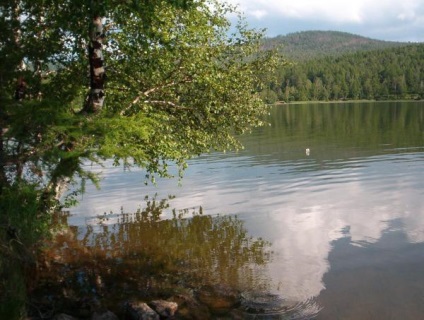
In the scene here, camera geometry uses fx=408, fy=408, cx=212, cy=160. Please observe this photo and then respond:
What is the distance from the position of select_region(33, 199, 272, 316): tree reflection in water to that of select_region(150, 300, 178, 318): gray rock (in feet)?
3.99

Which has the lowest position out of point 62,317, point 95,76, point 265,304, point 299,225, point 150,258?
point 265,304

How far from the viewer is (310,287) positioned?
52.9 feet

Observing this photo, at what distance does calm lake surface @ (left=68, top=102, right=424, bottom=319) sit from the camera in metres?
15.6

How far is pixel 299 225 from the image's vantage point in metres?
24.3

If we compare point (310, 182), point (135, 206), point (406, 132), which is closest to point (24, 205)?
point (135, 206)

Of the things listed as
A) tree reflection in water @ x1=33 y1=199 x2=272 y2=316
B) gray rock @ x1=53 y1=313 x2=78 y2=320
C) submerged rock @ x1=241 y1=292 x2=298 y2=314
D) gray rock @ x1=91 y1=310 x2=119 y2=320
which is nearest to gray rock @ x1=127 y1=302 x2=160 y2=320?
gray rock @ x1=91 y1=310 x2=119 y2=320

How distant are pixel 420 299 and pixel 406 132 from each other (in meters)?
63.2

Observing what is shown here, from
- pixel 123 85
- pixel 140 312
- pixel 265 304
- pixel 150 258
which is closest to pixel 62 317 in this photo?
pixel 140 312

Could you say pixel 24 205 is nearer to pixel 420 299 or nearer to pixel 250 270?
pixel 250 270

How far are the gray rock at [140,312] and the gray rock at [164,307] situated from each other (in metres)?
0.31

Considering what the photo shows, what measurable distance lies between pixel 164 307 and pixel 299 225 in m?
12.8

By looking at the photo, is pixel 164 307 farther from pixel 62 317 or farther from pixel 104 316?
pixel 62 317

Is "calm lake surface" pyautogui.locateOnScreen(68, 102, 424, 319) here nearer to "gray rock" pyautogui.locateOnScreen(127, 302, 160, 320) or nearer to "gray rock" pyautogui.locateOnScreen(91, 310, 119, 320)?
"gray rock" pyautogui.locateOnScreen(127, 302, 160, 320)

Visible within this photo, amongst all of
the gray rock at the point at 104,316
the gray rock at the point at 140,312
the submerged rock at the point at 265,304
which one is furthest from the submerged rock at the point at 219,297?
the gray rock at the point at 104,316
